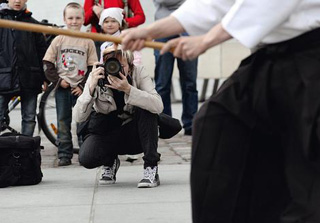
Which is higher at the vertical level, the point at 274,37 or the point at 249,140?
the point at 274,37

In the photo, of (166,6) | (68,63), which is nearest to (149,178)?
(68,63)

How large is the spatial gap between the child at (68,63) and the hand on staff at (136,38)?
4927 millimetres

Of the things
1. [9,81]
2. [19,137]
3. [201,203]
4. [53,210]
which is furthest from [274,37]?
[9,81]

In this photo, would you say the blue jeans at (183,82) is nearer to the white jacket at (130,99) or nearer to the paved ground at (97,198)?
the paved ground at (97,198)

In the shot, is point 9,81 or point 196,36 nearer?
point 196,36

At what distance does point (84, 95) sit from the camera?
693 centimetres

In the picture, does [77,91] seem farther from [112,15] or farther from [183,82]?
[183,82]

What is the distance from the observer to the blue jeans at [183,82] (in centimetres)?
1029

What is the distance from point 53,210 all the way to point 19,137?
1350 millimetres

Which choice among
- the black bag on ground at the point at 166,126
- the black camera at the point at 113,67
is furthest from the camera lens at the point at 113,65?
the black bag on ground at the point at 166,126

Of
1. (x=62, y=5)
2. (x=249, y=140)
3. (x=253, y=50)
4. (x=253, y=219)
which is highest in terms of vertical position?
(x=253, y=50)

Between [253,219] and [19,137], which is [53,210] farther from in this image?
[253,219]

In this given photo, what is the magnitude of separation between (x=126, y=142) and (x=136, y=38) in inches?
144

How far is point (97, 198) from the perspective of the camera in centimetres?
658
